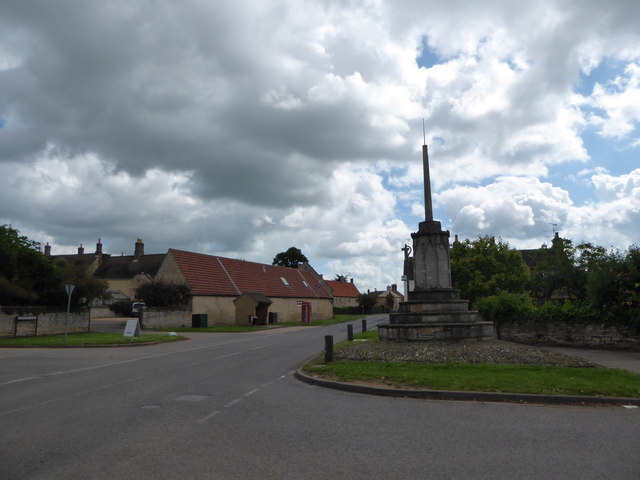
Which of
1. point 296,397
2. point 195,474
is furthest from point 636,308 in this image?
point 195,474

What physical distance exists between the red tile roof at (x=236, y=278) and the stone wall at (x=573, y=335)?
27.6 m

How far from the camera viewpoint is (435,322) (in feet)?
53.7

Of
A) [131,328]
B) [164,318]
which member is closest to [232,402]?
[131,328]

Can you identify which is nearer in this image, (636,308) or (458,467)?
(458,467)

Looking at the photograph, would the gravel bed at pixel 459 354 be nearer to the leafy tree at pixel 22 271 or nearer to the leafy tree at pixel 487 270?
the leafy tree at pixel 22 271

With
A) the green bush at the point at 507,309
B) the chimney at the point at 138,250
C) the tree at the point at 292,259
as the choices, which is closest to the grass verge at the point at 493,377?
the green bush at the point at 507,309

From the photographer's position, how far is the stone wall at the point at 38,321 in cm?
2577

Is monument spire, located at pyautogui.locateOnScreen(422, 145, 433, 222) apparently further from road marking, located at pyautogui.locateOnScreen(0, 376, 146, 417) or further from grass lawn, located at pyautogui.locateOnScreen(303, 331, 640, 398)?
road marking, located at pyautogui.locateOnScreen(0, 376, 146, 417)

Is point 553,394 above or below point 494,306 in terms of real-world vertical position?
below

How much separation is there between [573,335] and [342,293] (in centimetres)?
8212

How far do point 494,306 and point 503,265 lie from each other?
26.1 m

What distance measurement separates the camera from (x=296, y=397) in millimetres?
9023

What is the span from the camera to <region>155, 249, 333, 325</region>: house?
41.2 m

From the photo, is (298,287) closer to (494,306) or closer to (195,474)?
(494,306)
